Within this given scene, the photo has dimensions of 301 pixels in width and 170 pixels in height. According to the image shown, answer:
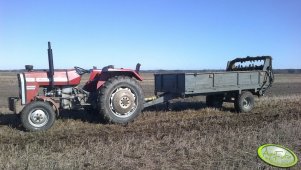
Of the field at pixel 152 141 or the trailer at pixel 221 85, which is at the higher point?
the trailer at pixel 221 85

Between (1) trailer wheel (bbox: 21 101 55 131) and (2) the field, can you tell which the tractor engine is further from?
(1) trailer wheel (bbox: 21 101 55 131)

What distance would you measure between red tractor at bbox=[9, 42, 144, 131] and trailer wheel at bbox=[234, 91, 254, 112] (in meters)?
3.71

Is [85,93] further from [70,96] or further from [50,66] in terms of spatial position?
[50,66]

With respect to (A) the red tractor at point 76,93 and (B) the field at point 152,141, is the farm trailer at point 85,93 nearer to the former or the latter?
(A) the red tractor at point 76,93

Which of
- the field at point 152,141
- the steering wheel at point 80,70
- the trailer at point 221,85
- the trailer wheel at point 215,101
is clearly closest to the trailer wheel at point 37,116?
the field at point 152,141

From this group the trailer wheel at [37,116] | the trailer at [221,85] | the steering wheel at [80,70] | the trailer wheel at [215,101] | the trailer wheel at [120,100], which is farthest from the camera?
the trailer wheel at [215,101]

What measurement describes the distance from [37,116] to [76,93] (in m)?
1.35

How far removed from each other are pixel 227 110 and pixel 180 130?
4.42m

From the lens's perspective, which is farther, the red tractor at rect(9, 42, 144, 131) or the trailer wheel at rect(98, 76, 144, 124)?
the trailer wheel at rect(98, 76, 144, 124)

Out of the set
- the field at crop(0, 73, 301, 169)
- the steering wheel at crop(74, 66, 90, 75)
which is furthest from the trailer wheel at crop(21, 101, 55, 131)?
the steering wheel at crop(74, 66, 90, 75)

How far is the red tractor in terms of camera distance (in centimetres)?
909
